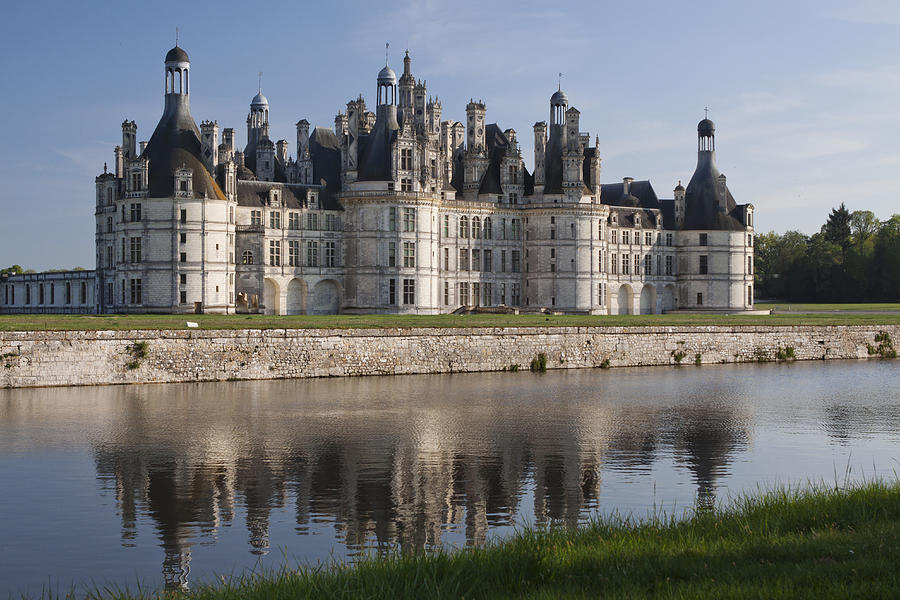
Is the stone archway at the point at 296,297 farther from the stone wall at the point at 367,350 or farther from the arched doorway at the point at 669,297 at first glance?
the arched doorway at the point at 669,297

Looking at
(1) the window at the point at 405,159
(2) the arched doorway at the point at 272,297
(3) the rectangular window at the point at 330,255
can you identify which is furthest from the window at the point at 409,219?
(2) the arched doorway at the point at 272,297

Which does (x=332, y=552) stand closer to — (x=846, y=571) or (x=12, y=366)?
(x=846, y=571)

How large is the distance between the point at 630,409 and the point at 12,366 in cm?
1912

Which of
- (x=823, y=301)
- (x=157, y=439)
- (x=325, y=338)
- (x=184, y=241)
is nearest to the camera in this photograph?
(x=157, y=439)

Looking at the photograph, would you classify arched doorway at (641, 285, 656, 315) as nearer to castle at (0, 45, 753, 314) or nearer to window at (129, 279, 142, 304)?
castle at (0, 45, 753, 314)

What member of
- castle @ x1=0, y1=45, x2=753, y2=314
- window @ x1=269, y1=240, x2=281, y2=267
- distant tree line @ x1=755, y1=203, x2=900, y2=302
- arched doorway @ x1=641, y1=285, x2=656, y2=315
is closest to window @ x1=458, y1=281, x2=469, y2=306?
castle @ x1=0, y1=45, x2=753, y2=314

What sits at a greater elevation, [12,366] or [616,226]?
[616,226]

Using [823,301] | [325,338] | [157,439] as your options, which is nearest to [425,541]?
[157,439]

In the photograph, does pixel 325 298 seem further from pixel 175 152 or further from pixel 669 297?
pixel 669 297

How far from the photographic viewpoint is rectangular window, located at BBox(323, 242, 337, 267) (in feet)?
236

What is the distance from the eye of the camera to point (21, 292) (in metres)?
83.2

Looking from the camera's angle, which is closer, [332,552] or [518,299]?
[332,552]

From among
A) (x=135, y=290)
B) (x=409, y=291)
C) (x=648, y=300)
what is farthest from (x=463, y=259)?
(x=135, y=290)

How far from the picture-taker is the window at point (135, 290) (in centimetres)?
6288
